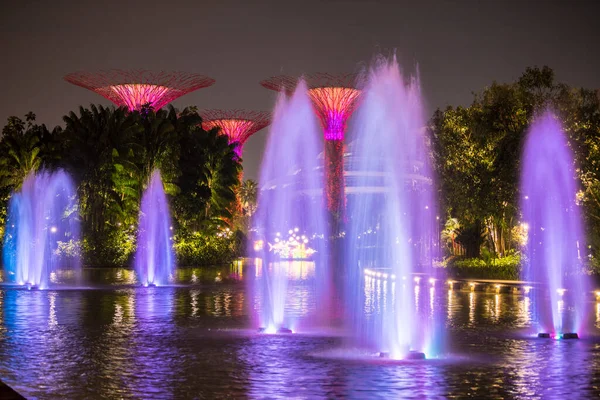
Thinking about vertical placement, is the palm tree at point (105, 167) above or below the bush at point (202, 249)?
above

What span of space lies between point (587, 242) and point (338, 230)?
23.1 metres

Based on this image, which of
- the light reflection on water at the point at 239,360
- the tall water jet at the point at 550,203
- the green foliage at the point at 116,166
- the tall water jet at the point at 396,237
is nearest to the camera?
the light reflection on water at the point at 239,360

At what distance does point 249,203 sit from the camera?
13188 centimetres

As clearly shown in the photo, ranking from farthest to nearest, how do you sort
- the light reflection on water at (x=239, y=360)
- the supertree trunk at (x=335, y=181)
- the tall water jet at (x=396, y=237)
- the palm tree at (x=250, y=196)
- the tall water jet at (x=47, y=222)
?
the palm tree at (x=250, y=196), the supertree trunk at (x=335, y=181), the tall water jet at (x=47, y=222), the tall water jet at (x=396, y=237), the light reflection on water at (x=239, y=360)

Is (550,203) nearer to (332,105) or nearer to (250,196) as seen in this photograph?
(332,105)

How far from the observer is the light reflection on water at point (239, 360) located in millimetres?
10297

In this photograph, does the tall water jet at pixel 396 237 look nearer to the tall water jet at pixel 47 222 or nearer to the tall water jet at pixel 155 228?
the tall water jet at pixel 155 228

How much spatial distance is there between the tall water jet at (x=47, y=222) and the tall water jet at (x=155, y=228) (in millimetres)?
3385

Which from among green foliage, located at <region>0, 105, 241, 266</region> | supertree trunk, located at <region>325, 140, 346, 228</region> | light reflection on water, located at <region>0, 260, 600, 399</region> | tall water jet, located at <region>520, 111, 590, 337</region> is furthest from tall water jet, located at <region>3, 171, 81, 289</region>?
tall water jet, located at <region>520, 111, 590, 337</region>

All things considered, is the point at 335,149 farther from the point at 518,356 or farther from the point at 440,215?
the point at 518,356

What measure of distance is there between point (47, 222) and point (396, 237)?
3217 cm

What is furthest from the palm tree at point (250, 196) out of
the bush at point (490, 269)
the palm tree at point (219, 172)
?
the bush at point (490, 269)

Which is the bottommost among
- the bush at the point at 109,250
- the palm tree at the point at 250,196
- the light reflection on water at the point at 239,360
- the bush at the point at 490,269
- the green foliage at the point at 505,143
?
the light reflection on water at the point at 239,360

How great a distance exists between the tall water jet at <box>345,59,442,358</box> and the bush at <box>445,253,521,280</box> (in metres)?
1.88
